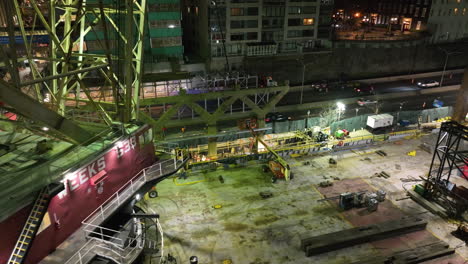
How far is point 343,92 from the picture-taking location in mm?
66062

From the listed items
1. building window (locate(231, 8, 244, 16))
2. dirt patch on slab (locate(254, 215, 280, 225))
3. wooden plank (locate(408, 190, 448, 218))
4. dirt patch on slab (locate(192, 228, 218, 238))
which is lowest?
dirt patch on slab (locate(192, 228, 218, 238))

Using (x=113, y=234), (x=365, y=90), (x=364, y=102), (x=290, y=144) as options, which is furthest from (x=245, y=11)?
(x=113, y=234)

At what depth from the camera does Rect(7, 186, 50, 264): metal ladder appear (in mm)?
14680

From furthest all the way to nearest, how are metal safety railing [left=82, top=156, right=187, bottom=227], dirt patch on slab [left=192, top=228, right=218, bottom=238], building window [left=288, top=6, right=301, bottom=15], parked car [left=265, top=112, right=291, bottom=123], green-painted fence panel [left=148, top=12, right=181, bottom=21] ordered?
building window [left=288, top=6, right=301, bottom=15], green-painted fence panel [left=148, top=12, right=181, bottom=21], parked car [left=265, top=112, right=291, bottom=123], dirt patch on slab [left=192, top=228, right=218, bottom=238], metal safety railing [left=82, top=156, right=187, bottom=227]

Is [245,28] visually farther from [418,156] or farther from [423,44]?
[423,44]

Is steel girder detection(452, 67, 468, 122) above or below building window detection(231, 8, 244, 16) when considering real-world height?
below

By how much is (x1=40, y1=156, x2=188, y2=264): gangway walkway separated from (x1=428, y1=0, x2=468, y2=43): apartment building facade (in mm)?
83134

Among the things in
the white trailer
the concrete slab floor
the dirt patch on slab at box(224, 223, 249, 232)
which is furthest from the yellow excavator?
the white trailer

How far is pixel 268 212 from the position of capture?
2692 cm

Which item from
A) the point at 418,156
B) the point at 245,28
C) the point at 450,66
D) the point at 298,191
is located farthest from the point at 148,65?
the point at 450,66

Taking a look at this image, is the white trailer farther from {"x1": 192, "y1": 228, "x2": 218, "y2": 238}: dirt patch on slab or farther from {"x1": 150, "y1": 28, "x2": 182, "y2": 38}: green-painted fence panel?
{"x1": 150, "y1": 28, "x2": 182, "y2": 38}: green-painted fence panel

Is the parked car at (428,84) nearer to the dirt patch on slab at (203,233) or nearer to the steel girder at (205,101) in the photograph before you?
the steel girder at (205,101)

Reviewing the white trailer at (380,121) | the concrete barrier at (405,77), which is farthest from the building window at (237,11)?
the concrete barrier at (405,77)

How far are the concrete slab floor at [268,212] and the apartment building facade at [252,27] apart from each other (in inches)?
1280
